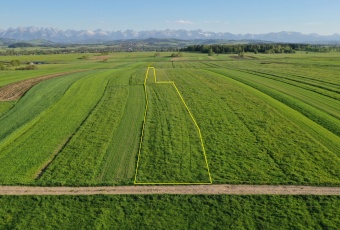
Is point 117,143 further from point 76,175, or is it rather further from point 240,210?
point 240,210

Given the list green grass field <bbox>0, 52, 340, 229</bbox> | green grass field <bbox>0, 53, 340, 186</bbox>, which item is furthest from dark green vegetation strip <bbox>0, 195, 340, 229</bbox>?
green grass field <bbox>0, 53, 340, 186</bbox>

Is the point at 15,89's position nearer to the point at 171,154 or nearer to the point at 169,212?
the point at 171,154

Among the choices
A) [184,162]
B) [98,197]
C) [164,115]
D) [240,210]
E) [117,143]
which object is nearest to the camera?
[240,210]

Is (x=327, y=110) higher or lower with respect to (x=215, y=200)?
higher

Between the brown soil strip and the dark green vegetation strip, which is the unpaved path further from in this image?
the brown soil strip

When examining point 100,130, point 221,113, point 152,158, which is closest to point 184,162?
point 152,158

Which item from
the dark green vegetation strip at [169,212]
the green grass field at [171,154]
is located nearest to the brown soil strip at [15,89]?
the green grass field at [171,154]
